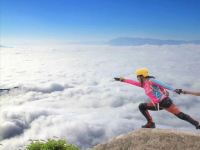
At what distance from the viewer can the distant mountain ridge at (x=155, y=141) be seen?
43.4ft

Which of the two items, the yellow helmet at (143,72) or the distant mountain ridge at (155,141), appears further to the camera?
the yellow helmet at (143,72)

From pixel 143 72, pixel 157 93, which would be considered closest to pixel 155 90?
pixel 157 93

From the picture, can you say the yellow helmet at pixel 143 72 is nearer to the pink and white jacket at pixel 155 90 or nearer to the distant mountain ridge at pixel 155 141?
the pink and white jacket at pixel 155 90

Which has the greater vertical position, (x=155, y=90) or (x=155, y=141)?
(x=155, y=90)

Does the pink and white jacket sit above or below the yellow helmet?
below

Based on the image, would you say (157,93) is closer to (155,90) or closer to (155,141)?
(155,90)

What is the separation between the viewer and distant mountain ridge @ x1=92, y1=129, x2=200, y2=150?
43.4 feet

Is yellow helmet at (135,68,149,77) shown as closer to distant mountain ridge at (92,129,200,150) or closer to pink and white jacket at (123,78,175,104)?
pink and white jacket at (123,78,175,104)

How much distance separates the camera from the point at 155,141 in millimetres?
13461

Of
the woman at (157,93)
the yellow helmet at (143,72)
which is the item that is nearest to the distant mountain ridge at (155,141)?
the woman at (157,93)

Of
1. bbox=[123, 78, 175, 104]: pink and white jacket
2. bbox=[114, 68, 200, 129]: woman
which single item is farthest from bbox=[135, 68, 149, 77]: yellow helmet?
bbox=[123, 78, 175, 104]: pink and white jacket

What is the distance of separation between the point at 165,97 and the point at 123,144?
2381 millimetres

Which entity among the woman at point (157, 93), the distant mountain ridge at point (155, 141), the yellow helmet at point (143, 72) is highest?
the yellow helmet at point (143, 72)

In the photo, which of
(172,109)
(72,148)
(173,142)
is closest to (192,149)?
(173,142)
